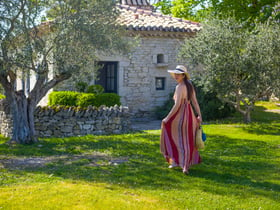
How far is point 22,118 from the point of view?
11.3 meters

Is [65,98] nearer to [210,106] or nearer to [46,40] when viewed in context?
[46,40]

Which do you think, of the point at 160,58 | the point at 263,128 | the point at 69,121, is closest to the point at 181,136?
the point at 69,121

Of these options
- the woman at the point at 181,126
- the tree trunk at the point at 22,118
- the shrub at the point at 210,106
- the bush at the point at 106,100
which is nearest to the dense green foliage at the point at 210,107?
the shrub at the point at 210,106

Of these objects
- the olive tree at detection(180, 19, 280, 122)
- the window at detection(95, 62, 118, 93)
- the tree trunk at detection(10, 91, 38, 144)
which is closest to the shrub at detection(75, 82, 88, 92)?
the window at detection(95, 62, 118, 93)

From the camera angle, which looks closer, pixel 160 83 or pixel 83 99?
pixel 83 99

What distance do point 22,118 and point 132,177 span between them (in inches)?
193

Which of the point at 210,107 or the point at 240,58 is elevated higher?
the point at 240,58

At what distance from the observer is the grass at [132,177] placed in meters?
6.27

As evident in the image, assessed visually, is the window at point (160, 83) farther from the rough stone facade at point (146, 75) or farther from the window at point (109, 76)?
the window at point (109, 76)

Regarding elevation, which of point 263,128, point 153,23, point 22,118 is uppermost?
point 153,23

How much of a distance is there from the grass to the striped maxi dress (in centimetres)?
31

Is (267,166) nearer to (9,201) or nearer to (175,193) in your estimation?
(175,193)

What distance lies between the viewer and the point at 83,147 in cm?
1091

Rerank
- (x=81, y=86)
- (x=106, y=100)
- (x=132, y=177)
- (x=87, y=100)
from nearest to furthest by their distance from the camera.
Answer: (x=132, y=177)
(x=87, y=100)
(x=106, y=100)
(x=81, y=86)
